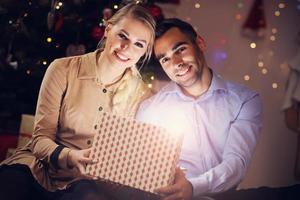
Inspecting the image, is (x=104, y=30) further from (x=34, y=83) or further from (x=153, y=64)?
(x=34, y=83)

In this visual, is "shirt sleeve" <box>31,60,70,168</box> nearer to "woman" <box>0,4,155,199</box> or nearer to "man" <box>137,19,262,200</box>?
"woman" <box>0,4,155,199</box>

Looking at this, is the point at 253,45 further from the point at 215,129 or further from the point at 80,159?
the point at 80,159

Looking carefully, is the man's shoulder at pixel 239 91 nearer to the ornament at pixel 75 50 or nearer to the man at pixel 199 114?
the man at pixel 199 114

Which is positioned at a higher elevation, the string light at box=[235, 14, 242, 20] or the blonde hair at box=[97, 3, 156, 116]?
the string light at box=[235, 14, 242, 20]

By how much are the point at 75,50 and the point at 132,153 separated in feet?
2.40

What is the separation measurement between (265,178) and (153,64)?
87cm

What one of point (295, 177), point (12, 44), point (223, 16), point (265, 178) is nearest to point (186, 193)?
point (265, 178)

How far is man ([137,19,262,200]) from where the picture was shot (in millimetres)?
2367

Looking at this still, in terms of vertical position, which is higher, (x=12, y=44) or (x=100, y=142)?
(x=12, y=44)

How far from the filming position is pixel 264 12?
2.56 m

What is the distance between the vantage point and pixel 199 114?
2432mm

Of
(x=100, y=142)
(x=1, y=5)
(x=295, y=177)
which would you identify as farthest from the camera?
(x=1, y=5)

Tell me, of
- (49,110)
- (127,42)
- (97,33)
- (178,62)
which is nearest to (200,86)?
(178,62)

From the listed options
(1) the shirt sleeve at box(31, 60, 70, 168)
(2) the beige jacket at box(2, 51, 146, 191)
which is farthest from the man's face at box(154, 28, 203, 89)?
(1) the shirt sleeve at box(31, 60, 70, 168)
